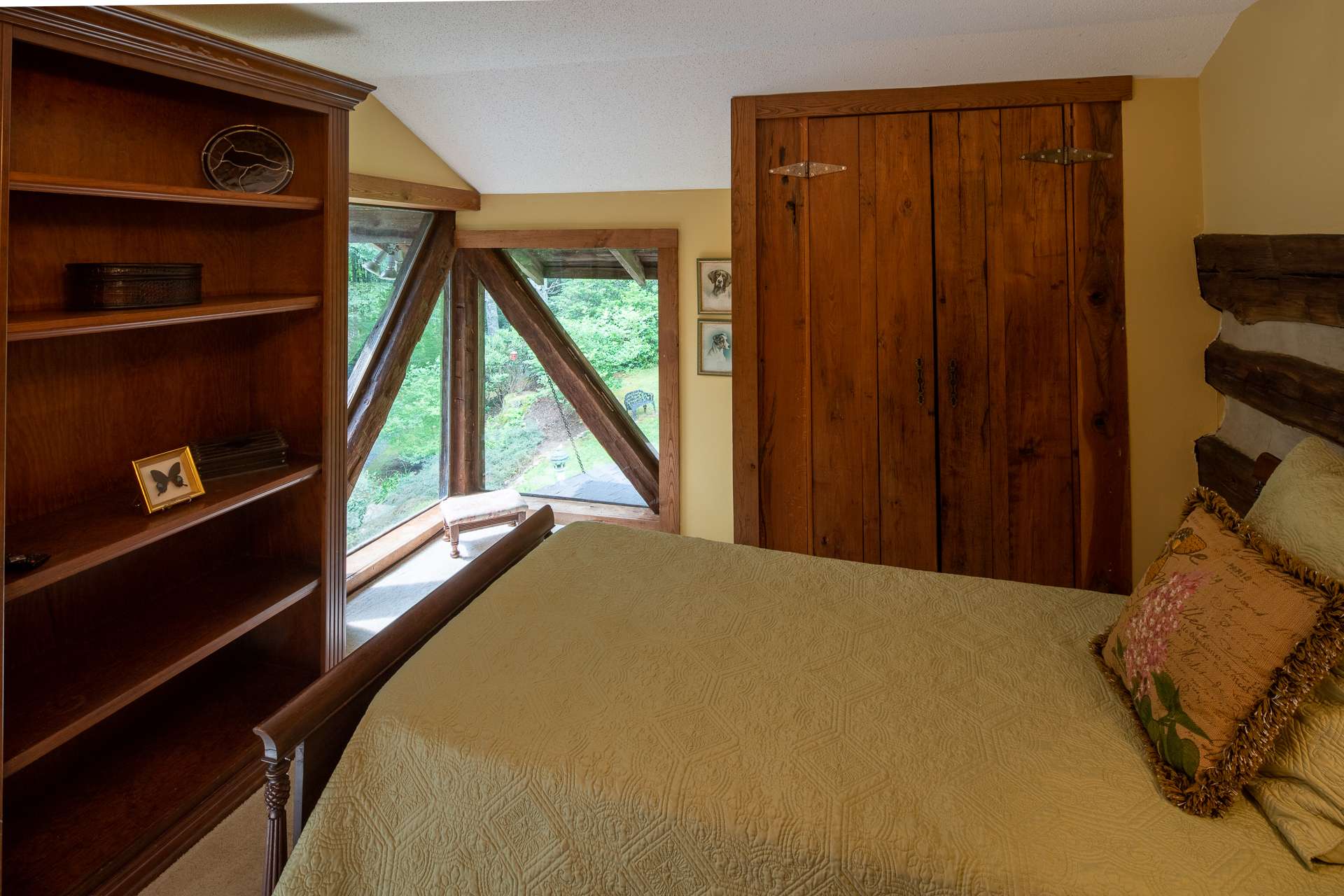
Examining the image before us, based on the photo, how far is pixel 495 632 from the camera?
1.59m

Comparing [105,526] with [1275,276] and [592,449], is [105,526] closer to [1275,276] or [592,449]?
[592,449]

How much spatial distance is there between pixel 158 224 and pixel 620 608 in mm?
1755

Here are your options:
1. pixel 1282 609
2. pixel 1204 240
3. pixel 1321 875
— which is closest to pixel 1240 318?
pixel 1204 240

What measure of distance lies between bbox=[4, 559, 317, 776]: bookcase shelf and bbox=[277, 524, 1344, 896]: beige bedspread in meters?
0.87

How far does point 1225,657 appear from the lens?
Result: 3.66 ft

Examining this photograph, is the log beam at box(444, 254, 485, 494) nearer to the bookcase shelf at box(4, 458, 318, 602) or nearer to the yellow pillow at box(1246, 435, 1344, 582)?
the bookcase shelf at box(4, 458, 318, 602)

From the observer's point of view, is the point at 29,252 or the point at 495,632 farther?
the point at 29,252

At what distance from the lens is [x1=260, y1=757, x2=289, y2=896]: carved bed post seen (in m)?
1.30

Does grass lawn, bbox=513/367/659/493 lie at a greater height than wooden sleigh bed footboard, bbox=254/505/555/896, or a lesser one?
greater

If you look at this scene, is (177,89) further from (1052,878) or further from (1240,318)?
(1240,318)

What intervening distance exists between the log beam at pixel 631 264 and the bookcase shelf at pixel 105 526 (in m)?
2.24

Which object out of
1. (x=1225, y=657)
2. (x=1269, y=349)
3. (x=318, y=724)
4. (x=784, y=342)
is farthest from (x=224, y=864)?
(x=1269, y=349)

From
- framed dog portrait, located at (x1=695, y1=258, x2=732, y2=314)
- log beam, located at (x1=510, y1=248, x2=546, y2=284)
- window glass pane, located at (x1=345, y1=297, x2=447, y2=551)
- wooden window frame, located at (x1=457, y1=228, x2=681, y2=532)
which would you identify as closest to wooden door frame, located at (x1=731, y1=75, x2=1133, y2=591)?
framed dog portrait, located at (x1=695, y1=258, x2=732, y2=314)

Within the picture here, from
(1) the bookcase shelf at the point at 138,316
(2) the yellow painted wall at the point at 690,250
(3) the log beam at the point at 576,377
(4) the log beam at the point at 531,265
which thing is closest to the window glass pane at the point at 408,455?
(3) the log beam at the point at 576,377
